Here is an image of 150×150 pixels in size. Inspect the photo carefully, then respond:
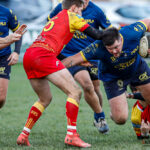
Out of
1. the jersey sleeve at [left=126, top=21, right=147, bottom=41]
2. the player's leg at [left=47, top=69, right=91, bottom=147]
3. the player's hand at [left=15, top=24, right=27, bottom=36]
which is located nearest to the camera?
the player's leg at [left=47, top=69, right=91, bottom=147]

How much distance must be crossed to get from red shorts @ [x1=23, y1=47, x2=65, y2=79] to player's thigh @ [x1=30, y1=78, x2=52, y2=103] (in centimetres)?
15

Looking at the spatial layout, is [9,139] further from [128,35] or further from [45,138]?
[128,35]

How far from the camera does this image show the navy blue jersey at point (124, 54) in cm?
557

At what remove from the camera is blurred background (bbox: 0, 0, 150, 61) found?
835 inches

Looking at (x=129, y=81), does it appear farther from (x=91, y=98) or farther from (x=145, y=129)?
(x=91, y=98)

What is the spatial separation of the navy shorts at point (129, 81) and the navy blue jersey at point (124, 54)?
0.08 metres

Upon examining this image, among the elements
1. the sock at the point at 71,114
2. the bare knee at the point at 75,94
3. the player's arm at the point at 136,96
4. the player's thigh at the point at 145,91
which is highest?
the bare knee at the point at 75,94

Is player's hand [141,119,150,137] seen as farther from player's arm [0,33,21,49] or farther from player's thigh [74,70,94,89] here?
player's arm [0,33,21,49]

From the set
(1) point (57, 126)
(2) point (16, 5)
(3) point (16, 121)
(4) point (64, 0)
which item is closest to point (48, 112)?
(3) point (16, 121)

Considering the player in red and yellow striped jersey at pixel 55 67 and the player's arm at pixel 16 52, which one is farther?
the player's arm at pixel 16 52

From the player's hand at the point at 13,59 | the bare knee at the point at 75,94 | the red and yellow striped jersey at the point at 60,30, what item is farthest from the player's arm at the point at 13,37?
the bare knee at the point at 75,94

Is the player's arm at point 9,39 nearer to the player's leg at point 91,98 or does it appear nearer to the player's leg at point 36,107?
the player's leg at point 36,107

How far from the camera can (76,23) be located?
539 centimetres

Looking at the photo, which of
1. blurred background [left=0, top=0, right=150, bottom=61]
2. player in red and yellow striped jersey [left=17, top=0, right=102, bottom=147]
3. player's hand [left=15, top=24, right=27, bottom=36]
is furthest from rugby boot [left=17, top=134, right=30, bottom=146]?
blurred background [left=0, top=0, right=150, bottom=61]
